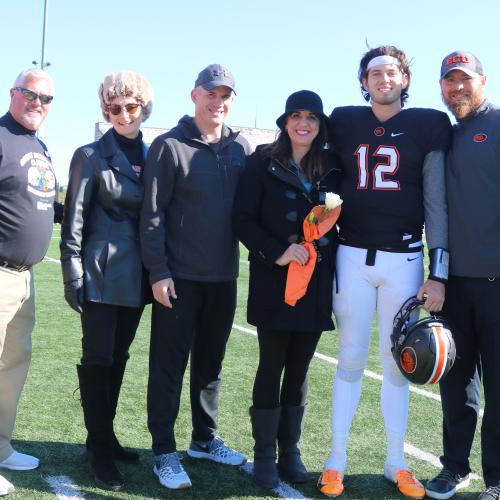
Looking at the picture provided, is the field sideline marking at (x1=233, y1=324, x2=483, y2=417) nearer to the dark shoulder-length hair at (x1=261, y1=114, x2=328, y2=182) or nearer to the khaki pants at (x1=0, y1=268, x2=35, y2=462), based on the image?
the dark shoulder-length hair at (x1=261, y1=114, x2=328, y2=182)

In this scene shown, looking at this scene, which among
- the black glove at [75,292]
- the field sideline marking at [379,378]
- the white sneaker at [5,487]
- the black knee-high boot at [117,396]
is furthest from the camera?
the field sideline marking at [379,378]

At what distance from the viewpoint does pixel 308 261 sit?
335cm

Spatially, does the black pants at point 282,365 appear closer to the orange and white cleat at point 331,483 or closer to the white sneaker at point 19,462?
the orange and white cleat at point 331,483

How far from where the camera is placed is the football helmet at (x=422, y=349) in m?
3.22

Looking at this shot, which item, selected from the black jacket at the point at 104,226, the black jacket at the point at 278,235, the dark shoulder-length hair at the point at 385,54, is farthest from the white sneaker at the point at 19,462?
the dark shoulder-length hair at the point at 385,54

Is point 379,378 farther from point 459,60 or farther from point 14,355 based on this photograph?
point 14,355

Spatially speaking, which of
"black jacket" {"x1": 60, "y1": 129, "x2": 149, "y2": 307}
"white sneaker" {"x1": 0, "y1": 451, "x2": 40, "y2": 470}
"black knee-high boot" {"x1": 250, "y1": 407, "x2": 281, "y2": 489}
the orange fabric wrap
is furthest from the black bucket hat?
"white sneaker" {"x1": 0, "y1": 451, "x2": 40, "y2": 470}

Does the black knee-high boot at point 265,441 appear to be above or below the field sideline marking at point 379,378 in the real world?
above

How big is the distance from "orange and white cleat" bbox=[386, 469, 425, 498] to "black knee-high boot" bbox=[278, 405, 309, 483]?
0.48 m

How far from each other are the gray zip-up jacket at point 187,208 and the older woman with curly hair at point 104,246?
0.12 m

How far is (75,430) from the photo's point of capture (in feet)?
13.8

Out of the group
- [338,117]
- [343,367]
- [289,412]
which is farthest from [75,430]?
[338,117]

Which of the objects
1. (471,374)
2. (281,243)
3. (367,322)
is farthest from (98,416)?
(471,374)

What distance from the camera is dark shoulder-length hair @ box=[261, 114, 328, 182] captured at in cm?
347
